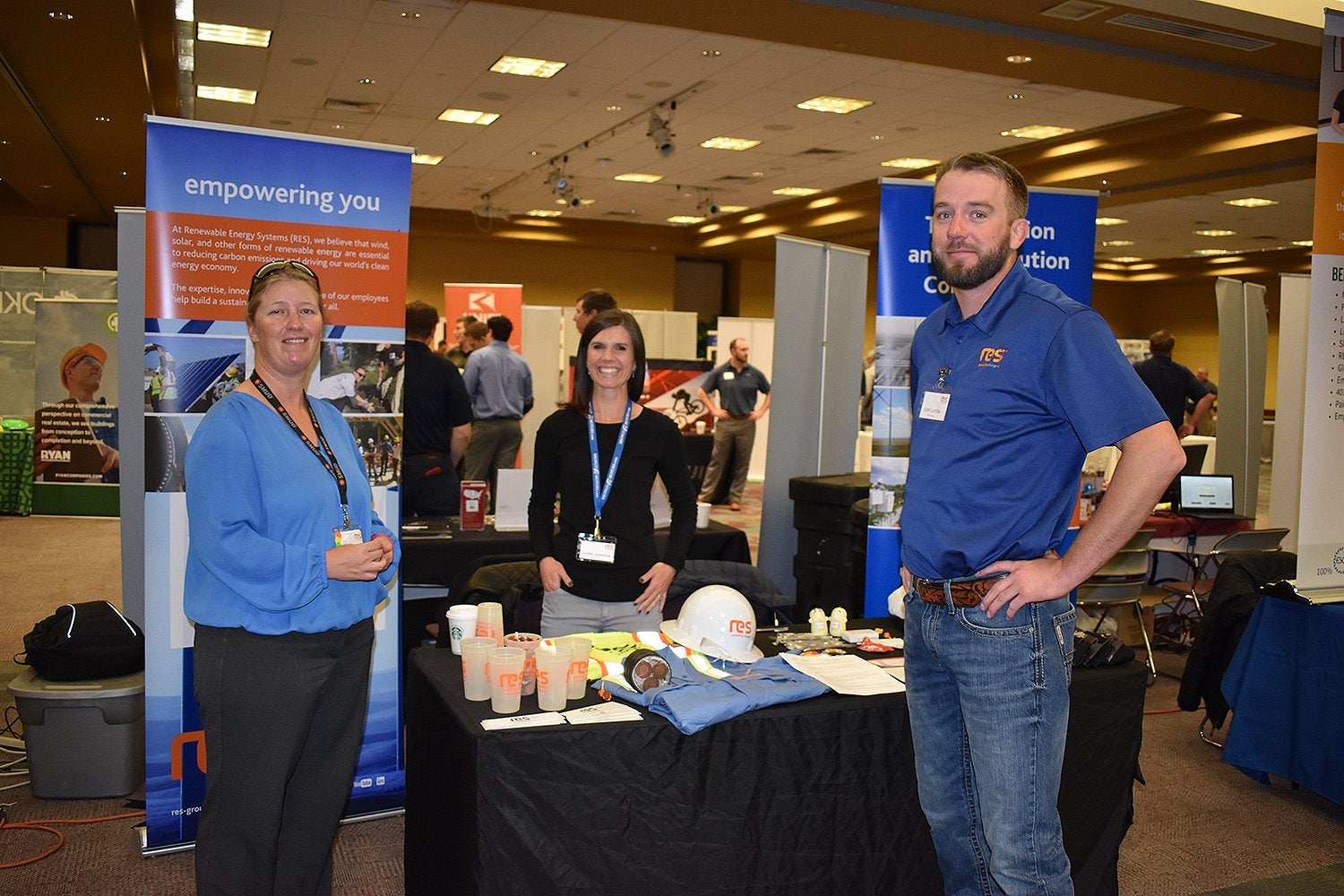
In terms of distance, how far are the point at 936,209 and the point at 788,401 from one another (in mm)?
3750

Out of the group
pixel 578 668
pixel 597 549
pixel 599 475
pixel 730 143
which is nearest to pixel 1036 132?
pixel 730 143

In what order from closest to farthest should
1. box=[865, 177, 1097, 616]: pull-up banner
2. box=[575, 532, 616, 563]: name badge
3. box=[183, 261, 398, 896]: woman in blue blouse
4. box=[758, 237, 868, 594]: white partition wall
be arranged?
box=[183, 261, 398, 896]: woman in blue blouse → box=[575, 532, 616, 563]: name badge → box=[865, 177, 1097, 616]: pull-up banner → box=[758, 237, 868, 594]: white partition wall

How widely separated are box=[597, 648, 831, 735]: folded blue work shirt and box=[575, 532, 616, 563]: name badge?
431 mm

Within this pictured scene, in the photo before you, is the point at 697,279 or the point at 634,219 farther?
the point at 697,279

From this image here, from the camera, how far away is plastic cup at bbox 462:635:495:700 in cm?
222

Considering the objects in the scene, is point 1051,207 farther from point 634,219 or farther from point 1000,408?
point 634,219

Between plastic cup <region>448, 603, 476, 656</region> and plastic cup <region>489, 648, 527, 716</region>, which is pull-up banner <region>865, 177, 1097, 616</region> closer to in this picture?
plastic cup <region>448, 603, 476, 656</region>

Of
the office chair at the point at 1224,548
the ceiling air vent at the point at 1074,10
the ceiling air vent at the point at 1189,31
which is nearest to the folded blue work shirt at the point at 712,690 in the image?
the office chair at the point at 1224,548

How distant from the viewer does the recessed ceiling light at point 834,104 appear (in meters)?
9.30

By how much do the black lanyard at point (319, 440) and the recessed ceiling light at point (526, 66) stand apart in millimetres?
6780

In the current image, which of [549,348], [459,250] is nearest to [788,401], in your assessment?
[549,348]

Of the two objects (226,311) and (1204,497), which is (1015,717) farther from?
(1204,497)

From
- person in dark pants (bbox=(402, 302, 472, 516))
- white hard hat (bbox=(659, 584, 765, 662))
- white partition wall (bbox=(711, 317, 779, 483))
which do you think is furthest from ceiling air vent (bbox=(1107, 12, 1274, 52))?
white partition wall (bbox=(711, 317, 779, 483))

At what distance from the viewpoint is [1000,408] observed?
1.88 metres
